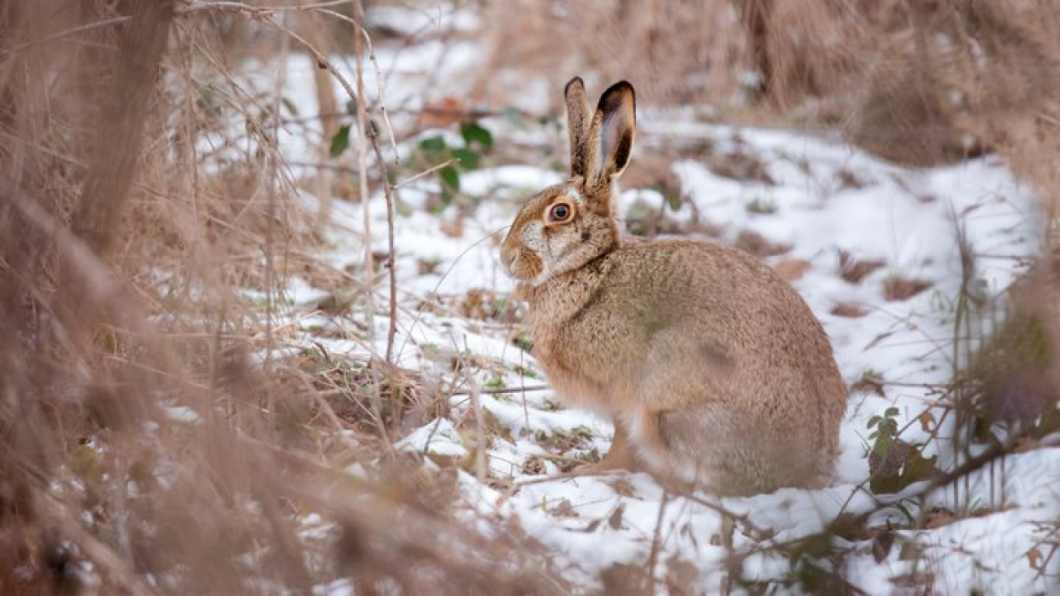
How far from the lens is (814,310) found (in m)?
5.35

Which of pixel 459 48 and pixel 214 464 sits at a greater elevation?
pixel 459 48

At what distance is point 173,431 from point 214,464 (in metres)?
0.32

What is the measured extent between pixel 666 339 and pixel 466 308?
1.74 metres

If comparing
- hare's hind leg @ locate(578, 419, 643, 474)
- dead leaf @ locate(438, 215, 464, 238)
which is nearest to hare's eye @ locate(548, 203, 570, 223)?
hare's hind leg @ locate(578, 419, 643, 474)

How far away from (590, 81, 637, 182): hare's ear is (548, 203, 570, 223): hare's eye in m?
0.16

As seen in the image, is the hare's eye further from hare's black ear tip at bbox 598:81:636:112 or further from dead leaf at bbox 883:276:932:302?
dead leaf at bbox 883:276:932:302

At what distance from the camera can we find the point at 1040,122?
5184 millimetres

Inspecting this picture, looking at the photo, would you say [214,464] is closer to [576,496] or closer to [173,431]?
[173,431]

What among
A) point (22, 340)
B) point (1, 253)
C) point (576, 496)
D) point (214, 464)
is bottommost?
point (576, 496)

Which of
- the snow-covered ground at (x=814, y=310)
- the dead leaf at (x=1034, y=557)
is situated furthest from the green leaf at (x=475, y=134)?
the dead leaf at (x=1034, y=557)

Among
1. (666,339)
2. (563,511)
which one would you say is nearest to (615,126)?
(666,339)

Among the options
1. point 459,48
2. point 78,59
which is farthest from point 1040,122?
point 459,48

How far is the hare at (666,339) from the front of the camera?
3.74 metres

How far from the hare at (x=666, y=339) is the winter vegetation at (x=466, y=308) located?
0.10 m
